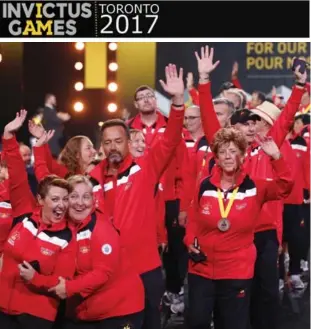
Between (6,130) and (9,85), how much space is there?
30.4 inches

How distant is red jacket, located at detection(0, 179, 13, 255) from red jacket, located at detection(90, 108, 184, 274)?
648mm

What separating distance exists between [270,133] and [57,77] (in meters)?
1.30

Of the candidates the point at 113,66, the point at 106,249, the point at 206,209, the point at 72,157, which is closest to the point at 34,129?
the point at 72,157

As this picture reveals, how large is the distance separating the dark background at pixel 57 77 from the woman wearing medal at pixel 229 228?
102 centimetres

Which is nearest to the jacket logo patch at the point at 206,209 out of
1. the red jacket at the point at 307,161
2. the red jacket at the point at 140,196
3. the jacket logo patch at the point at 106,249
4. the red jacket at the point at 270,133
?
the red jacket at the point at 140,196

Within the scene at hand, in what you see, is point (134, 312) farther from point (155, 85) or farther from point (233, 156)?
point (155, 85)

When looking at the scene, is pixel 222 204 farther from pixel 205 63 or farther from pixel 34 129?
pixel 34 129

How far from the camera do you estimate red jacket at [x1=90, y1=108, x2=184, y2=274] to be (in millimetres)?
4391

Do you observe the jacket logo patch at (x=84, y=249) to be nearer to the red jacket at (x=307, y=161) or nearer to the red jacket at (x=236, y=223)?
the red jacket at (x=236, y=223)

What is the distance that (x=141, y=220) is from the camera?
4.42 m

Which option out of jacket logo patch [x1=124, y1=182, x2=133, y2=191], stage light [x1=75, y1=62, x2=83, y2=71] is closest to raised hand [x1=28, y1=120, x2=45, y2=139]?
stage light [x1=75, y1=62, x2=83, y2=71]

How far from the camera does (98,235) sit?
4.01 meters

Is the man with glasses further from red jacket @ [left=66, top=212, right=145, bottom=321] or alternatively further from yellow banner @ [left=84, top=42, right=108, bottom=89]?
red jacket @ [left=66, top=212, right=145, bottom=321]

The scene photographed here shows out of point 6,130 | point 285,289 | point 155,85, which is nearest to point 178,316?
point 285,289
